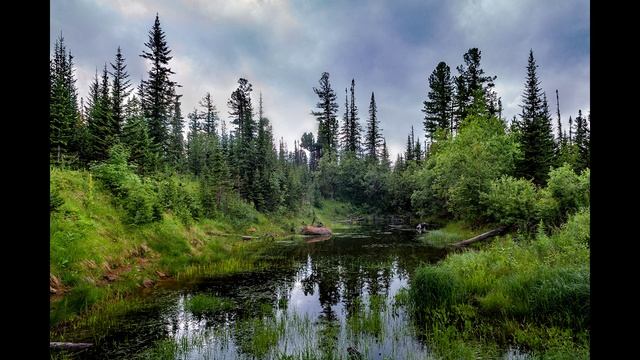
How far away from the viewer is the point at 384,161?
78.9 metres

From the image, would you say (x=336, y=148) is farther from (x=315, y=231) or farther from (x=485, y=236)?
(x=485, y=236)


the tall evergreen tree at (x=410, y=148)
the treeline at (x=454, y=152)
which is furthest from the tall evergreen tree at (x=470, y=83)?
the tall evergreen tree at (x=410, y=148)

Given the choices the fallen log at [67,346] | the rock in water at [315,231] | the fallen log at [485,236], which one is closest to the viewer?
the fallen log at [67,346]

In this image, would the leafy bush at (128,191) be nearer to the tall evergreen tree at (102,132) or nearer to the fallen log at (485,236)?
the tall evergreen tree at (102,132)

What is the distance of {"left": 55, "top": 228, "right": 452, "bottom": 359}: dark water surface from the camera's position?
9.19m

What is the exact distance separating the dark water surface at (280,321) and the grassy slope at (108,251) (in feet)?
4.97

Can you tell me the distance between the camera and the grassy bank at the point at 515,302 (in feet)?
27.9

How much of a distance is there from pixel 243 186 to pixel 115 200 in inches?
1045

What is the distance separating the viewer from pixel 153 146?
32.6m

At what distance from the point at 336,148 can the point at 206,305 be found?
70989 millimetres

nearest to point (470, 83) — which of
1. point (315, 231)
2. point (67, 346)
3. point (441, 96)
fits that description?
point (441, 96)

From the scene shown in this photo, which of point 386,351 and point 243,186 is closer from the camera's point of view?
point 386,351
